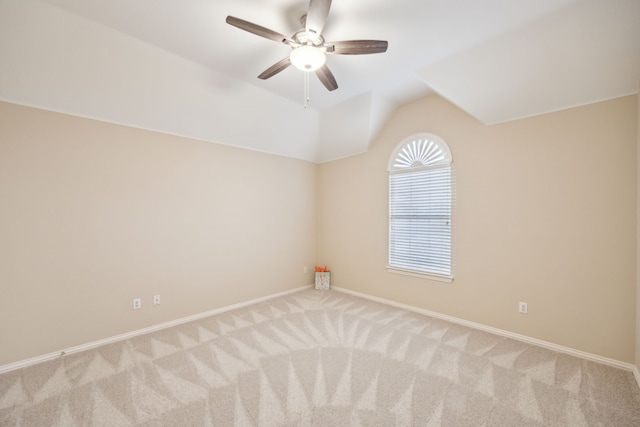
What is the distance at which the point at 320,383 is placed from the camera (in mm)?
2107

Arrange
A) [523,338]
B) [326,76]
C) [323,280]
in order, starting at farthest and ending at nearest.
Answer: [323,280], [523,338], [326,76]

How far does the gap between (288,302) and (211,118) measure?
2.88m

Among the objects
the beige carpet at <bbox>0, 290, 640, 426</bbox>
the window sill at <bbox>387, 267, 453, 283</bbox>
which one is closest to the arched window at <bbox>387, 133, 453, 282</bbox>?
the window sill at <bbox>387, 267, 453, 283</bbox>

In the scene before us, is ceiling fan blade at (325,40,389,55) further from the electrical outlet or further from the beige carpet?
the electrical outlet

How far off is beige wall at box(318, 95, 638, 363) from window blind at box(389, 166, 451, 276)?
0.53 feet

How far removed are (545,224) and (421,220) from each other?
1.33 m

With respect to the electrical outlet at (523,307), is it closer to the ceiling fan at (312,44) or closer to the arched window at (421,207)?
the arched window at (421,207)

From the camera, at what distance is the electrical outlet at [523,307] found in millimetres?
2786

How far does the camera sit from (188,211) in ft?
11.3

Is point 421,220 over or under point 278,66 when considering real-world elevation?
under

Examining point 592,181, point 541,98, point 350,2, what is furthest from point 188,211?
point 592,181

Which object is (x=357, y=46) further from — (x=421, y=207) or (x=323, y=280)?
(x=323, y=280)

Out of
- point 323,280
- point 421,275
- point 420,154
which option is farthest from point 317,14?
point 323,280

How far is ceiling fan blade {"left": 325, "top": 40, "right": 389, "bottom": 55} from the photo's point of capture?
76.2 inches
